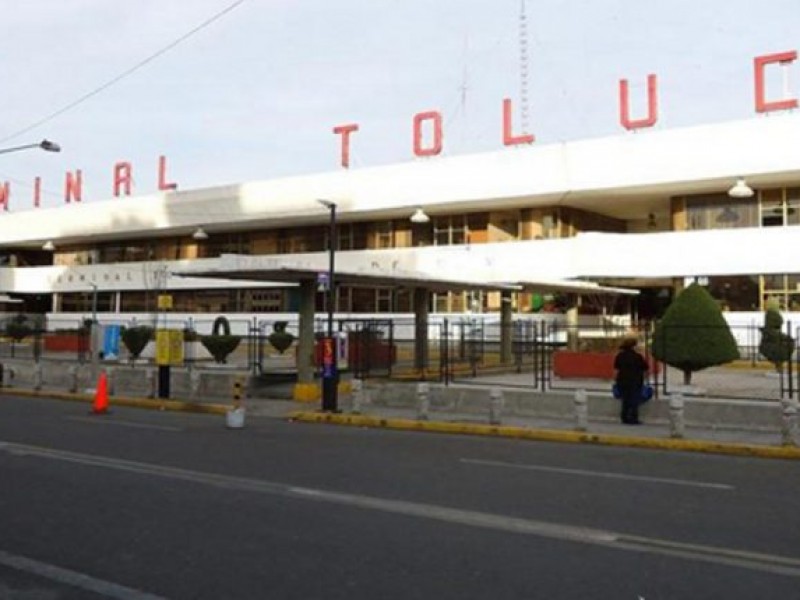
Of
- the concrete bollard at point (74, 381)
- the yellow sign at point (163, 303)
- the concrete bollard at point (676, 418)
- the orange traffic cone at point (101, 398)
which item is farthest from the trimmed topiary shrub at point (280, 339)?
the concrete bollard at point (676, 418)

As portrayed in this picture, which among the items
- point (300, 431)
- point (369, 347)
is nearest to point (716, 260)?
point (369, 347)

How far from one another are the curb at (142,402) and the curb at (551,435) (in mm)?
2488

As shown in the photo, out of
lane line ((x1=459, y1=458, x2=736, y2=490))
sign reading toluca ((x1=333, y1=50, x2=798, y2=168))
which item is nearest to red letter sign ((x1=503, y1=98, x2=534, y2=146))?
sign reading toluca ((x1=333, y1=50, x2=798, y2=168))

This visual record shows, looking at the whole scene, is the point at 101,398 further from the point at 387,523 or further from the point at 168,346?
the point at 387,523

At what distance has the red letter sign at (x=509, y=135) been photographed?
42562 mm

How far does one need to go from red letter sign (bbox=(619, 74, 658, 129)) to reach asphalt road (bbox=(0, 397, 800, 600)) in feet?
94.5

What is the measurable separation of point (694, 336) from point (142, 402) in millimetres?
12683

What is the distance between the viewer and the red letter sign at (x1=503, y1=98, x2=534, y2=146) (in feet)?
140

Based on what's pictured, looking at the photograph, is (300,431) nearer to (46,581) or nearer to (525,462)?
(525,462)

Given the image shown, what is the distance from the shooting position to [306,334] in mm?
20609

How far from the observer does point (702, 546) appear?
6.73 m

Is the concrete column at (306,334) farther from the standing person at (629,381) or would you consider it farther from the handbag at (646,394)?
the handbag at (646,394)

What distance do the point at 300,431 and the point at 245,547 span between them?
8903 millimetres

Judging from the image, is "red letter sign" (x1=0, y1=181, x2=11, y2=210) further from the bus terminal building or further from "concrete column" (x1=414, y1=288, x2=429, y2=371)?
"concrete column" (x1=414, y1=288, x2=429, y2=371)
